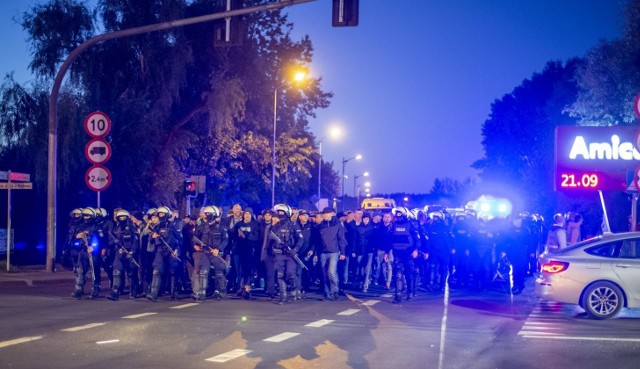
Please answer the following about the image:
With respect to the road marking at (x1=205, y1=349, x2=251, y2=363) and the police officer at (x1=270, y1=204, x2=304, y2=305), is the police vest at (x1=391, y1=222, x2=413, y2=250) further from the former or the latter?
the road marking at (x1=205, y1=349, x2=251, y2=363)

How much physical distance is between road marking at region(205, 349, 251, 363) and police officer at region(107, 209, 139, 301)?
7.11 meters

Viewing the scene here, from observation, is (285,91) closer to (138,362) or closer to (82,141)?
(82,141)

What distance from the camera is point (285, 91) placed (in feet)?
145

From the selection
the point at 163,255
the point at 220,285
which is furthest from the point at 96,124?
the point at 220,285

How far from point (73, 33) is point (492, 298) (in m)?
16.9

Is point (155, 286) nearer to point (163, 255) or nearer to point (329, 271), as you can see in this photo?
point (163, 255)

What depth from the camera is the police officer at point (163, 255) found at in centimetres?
1717

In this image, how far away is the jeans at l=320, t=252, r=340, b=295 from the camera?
17.6 m

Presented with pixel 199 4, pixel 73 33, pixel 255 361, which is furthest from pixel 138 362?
pixel 199 4

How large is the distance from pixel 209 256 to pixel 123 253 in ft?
5.65

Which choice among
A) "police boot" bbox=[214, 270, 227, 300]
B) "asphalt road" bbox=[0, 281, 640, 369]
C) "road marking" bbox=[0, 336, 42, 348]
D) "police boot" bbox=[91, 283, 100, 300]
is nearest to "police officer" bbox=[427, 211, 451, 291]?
"asphalt road" bbox=[0, 281, 640, 369]

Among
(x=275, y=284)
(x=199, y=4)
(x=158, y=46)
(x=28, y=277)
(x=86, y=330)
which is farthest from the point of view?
(x=199, y=4)

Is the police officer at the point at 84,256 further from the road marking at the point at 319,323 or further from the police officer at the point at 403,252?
the police officer at the point at 403,252

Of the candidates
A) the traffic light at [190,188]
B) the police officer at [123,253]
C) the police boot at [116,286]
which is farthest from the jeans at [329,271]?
the traffic light at [190,188]
